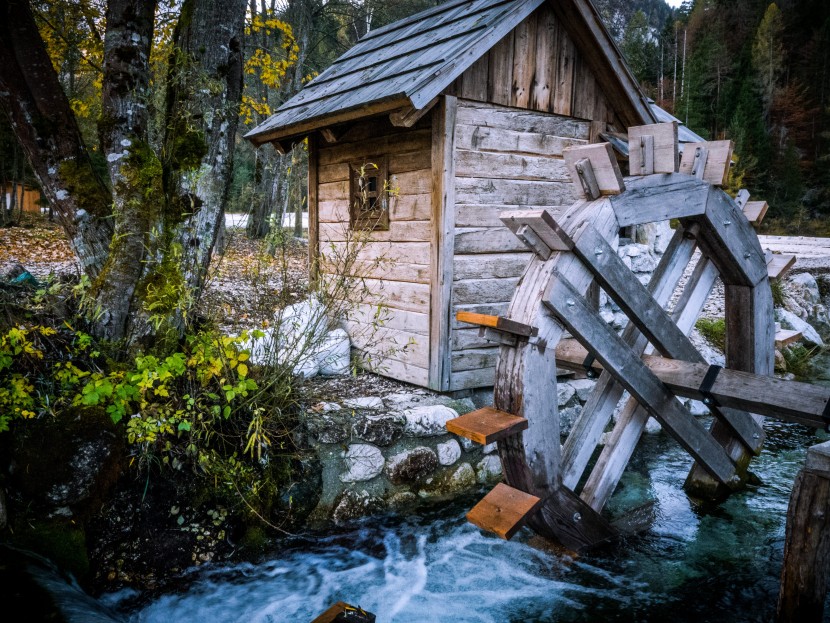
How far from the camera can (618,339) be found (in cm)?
379

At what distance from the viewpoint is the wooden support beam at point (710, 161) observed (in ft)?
13.5

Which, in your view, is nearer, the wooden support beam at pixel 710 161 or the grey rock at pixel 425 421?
the wooden support beam at pixel 710 161

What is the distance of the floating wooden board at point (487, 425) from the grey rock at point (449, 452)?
1605 mm

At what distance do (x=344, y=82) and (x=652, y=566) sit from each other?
547 centimetres

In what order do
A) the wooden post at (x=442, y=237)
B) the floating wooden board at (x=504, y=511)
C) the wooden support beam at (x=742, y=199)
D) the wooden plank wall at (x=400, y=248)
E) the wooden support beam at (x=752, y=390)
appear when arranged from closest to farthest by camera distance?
the floating wooden board at (x=504, y=511), the wooden support beam at (x=752, y=390), the wooden support beam at (x=742, y=199), the wooden post at (x=442, y=237), the wooden plank wall at (x=400, y=248)

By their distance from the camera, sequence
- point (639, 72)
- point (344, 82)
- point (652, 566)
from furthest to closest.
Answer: point (639, 72)
point (344, 82)
point (652, 566)

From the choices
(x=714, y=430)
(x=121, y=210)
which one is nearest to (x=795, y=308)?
(x=714, y=430)

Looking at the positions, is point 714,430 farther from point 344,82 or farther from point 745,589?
point 344,82

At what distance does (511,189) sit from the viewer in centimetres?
554

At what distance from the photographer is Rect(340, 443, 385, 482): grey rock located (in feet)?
14.7

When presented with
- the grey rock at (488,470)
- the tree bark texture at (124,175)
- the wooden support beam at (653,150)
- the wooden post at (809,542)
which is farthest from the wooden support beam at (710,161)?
the tree bark texture at (124,175)

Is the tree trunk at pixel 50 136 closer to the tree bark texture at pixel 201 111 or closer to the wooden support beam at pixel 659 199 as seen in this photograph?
the tree bark texture at pixel 201 111

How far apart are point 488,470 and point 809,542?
272 centimetres

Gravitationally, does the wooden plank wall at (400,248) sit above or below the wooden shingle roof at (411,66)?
below
